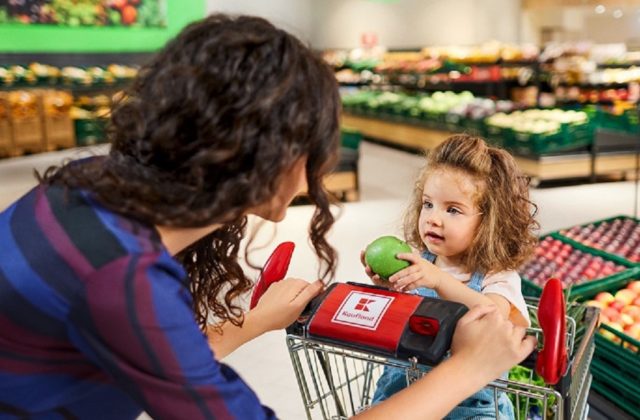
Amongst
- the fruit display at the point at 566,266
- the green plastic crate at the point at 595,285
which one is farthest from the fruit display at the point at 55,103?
the green plastic crate at the point at 595,285

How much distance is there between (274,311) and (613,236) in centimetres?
313

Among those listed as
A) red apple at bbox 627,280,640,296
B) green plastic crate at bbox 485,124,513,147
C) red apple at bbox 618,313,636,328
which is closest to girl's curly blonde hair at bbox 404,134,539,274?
red apple at bbox 618,313,636,328

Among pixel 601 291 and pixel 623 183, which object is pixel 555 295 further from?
pixel 623 183

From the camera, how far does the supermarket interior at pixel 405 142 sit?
1.44 meters

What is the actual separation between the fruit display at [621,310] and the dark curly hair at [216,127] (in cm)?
217

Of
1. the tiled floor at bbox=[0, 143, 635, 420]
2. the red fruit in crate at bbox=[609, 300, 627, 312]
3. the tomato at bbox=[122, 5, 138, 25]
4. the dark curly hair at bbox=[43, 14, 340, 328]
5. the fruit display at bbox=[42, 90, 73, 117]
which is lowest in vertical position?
the tiled floor at bbox=[0, 143, 635, 420]

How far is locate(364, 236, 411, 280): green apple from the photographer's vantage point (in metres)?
1.63

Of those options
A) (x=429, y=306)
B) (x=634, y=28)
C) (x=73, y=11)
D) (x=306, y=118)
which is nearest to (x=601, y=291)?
(x=429, y=306)

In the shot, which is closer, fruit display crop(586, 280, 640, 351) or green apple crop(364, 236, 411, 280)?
green apple crop(364, 236, 411, 280)

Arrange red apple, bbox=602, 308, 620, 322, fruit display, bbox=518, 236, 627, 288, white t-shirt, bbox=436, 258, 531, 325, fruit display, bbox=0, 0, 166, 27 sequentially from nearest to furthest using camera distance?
white t-shirt, bbox=436, 258, 531, 325, red apple, bbox=602, 308, 620, 322, fruit display, bbox=518, 236, 627, 288, fruit display, bbox=0, 0, 166, 27

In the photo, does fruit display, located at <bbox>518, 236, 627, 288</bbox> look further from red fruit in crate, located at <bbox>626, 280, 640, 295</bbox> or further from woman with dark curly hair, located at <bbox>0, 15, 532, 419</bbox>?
woman with dark curly hair, located at <bbox>0, 15, 532, 419</bbox>

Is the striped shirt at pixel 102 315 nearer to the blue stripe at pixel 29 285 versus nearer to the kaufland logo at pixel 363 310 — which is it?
the blue stripe at pixel 29 285

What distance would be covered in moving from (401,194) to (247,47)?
246 inches

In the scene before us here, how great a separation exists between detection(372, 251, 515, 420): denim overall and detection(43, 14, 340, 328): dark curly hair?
799 millimetres
